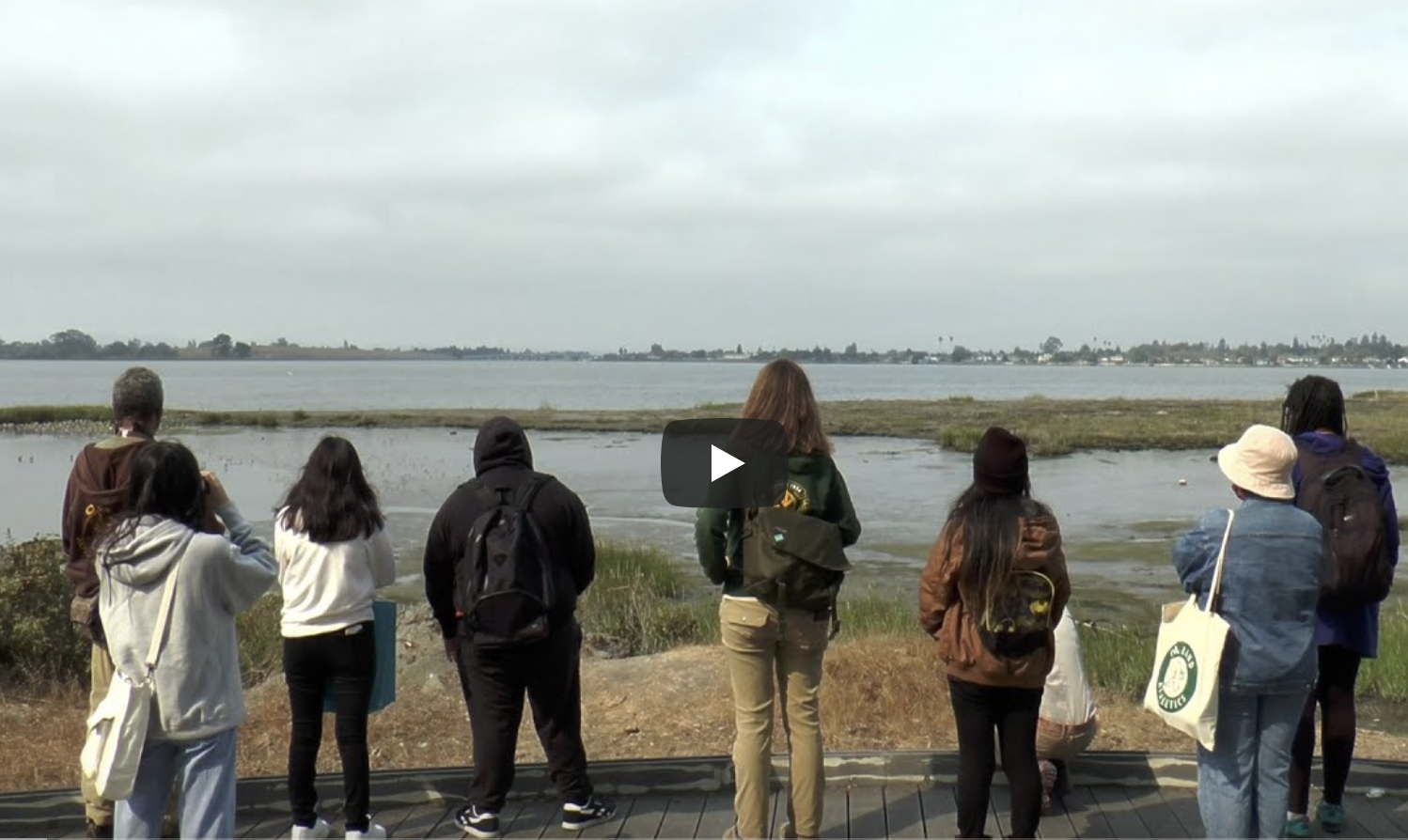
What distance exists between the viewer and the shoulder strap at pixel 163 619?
12.9 feet

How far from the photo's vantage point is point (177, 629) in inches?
156

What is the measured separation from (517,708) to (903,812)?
168 cm

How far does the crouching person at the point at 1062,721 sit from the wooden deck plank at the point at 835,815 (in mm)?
840

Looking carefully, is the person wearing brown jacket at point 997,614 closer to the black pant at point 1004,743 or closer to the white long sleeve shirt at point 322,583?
the black pant at point 1004,743

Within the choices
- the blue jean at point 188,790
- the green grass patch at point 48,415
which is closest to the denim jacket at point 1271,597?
the blue jean at point 188,790

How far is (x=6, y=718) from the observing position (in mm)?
7520

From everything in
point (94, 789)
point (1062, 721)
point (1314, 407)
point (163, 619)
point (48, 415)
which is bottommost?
point (48, 415)

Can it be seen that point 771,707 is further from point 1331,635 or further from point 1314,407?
point 1314,407

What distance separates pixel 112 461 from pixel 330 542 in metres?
0.85

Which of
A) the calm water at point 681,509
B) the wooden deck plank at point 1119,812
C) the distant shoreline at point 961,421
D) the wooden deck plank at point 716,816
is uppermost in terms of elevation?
the wooden deck plank at point 1119,812

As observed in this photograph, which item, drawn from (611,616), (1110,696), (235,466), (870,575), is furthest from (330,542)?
(235,466)

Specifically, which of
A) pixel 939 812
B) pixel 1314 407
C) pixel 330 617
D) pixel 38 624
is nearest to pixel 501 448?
pixel 330 617

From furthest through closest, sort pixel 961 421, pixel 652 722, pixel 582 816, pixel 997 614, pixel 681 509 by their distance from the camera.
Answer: pixel 961 421, pixel 681 509, pixel 652 722, pixel 582 816, pixel 997 614

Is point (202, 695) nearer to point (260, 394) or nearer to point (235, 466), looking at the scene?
point (235, 466)
